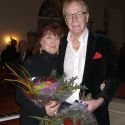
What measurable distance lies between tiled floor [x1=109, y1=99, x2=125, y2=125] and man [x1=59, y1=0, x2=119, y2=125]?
281cm

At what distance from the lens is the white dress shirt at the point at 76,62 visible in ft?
6.54

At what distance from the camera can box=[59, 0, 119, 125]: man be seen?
1997 mm

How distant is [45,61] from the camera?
210 centimetres

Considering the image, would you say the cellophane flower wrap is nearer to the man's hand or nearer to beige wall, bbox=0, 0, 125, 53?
the man's hand

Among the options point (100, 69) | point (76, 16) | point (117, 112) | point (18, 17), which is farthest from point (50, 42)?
point (18, 17)

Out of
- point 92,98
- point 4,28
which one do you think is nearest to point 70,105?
point 92,98

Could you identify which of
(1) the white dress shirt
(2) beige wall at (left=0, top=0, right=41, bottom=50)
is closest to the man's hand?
(1) the white dress shirt

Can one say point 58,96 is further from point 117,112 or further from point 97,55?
point 117,112

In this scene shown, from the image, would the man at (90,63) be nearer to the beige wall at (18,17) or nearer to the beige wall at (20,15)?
the beige wall at (20,15)

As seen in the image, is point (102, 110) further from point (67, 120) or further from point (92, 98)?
point (67, 120)

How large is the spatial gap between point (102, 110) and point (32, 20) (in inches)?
451

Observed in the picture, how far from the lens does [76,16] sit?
6.59 feet

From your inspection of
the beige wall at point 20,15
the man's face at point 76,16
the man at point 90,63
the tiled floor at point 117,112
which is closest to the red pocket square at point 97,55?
the man at point 90,63

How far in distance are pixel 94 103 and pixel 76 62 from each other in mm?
275
